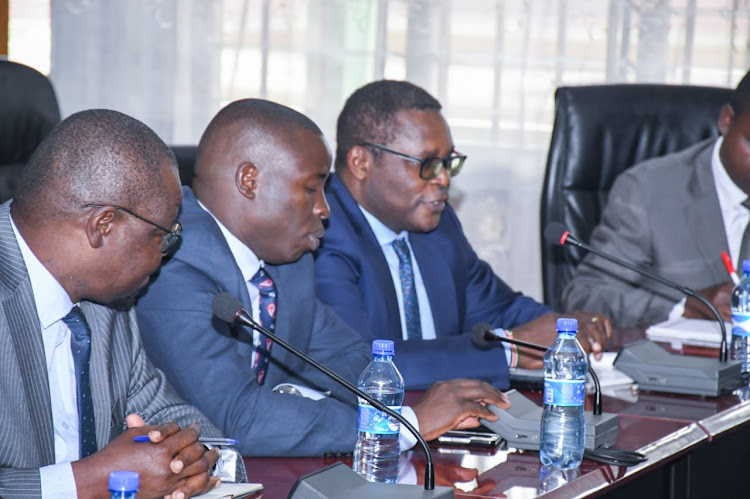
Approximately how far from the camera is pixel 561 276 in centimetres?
364

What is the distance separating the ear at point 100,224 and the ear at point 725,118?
7.91 ft

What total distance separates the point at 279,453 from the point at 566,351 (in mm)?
606

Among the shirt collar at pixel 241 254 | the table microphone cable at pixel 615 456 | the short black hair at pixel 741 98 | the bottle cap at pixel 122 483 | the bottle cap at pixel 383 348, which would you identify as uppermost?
the short black hair at pixel 741 98

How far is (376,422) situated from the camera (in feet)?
6.11

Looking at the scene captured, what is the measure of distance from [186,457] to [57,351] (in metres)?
0.38

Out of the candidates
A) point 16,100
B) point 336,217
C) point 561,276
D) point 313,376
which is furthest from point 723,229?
point 16,100

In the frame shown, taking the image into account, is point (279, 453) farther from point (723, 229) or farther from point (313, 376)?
point (723, 229)

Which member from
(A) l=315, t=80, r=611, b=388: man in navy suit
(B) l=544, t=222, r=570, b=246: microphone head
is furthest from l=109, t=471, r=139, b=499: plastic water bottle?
(B) l=544, t=222, r=570, b=246: microphone head

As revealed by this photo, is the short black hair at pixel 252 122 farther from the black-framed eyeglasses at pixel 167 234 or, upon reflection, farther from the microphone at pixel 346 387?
the microphone at pixel 346 387

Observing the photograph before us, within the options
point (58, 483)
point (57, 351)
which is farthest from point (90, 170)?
point (58, 483)

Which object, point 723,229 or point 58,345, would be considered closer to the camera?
point 58,345

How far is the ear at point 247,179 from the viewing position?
2.29 metres

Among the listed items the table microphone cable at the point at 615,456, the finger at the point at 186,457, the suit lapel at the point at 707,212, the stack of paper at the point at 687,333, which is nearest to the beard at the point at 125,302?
the finger at the point at 186,457

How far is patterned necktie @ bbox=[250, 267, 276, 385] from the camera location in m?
2.29
